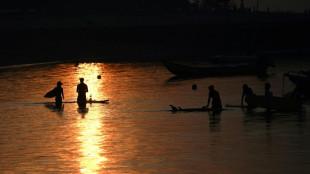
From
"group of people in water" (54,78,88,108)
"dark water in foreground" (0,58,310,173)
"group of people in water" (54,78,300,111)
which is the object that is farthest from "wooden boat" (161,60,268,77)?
"group of people in water" (54,78,88,108)

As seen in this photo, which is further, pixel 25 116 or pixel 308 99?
pixel 308 99

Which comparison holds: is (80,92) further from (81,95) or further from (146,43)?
(146,43)

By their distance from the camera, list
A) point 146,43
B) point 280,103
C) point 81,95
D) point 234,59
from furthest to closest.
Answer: point 146,43, point 234,59, point 81,95, point 280,103

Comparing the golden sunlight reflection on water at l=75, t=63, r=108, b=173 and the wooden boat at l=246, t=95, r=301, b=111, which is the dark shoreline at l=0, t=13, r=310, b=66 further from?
the wooden boat at l=246, t=95, r=301, b=111

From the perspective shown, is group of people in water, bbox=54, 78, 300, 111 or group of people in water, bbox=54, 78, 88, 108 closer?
group of people in water, bbox=54, 78, 300, 111

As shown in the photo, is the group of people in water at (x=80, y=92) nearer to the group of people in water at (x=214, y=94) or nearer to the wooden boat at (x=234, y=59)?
the group of people in water at (x=214, y=94)

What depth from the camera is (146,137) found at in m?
26.5

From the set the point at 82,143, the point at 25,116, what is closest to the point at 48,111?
the point at 25,116

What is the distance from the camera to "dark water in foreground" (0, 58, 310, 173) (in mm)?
21188

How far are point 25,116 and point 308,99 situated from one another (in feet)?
51.0

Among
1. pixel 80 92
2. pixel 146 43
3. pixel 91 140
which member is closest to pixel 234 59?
pixel 146 43

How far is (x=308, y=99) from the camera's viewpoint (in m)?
38.4

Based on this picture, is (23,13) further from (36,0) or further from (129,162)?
(129,162)

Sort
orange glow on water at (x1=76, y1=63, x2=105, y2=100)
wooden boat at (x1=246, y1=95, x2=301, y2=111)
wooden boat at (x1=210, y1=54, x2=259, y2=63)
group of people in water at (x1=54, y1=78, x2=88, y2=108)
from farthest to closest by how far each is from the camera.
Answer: wooden boat at (x1=210, y1=54, x2=259, y2=63), orange glow on water at (x1=76, y1=63, x2=105, y2=100), group of people in water at (x1=54, y1=78, x2=88, y2=108), wooden boat at (x1=246, y1=95, x2=301, y2=111)
